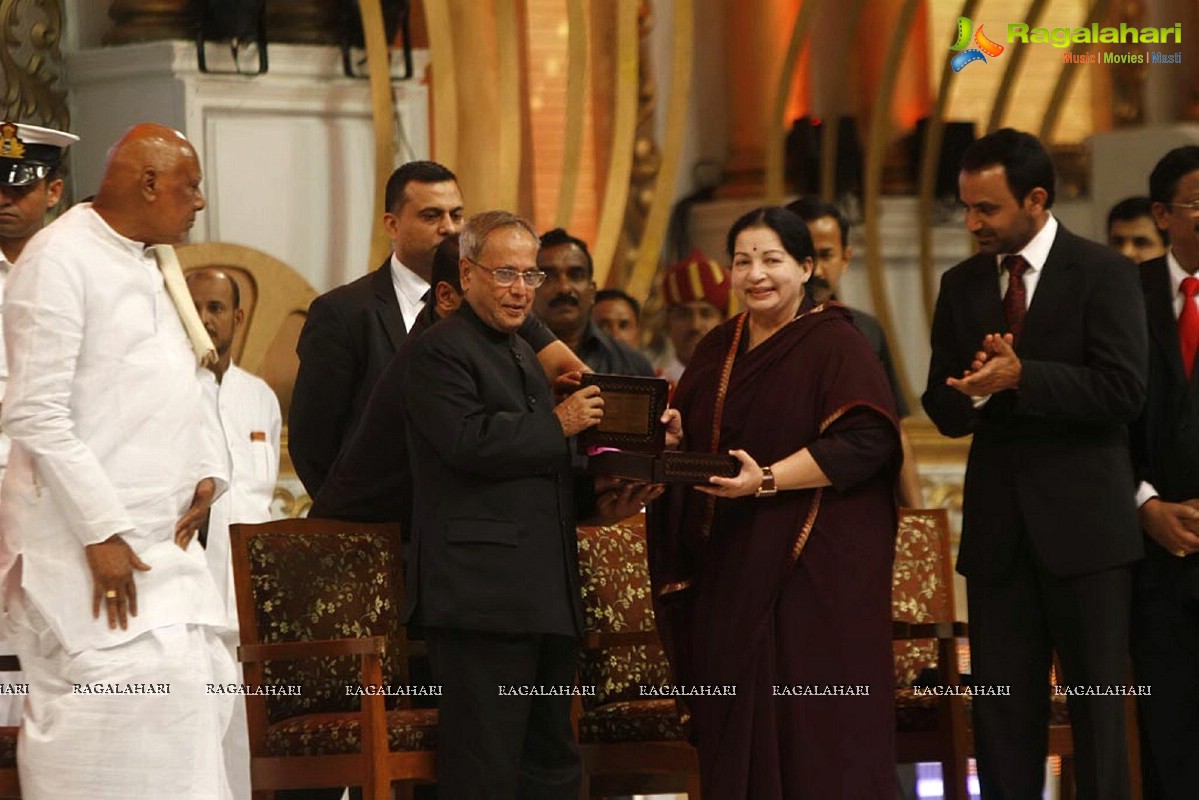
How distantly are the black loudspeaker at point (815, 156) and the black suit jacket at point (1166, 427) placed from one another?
4.20m

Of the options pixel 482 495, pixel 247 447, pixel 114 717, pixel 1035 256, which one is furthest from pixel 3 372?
pixel 1035 256

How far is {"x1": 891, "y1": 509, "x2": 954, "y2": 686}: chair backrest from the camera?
18.6 feet

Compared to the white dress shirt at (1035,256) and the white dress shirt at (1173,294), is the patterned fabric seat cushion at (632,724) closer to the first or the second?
the white dress shirt at (1035,256)

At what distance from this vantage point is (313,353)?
5488mm

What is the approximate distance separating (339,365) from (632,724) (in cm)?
114

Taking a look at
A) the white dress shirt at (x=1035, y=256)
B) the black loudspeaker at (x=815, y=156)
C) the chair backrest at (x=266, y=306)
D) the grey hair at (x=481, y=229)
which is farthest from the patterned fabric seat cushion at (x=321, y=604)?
the black loudspeaker at (x=815, y=156)

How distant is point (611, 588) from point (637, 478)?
0.81m

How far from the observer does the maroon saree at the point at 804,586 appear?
4.77m

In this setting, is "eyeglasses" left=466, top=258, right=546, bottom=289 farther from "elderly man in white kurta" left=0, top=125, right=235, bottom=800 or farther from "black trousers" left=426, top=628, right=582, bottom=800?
"black trousers" left=426, top=628, right=582, bottom=800

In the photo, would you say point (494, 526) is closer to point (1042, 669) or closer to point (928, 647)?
point (1042, 669)

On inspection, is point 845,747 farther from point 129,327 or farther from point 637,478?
point 129,327

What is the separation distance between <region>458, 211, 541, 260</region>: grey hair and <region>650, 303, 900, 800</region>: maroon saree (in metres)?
0.58

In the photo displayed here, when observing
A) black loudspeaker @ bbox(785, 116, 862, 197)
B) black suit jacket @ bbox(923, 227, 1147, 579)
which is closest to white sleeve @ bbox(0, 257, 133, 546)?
black suit jacket @ bbox(923, 227, 1147, 579)

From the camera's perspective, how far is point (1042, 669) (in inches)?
196
